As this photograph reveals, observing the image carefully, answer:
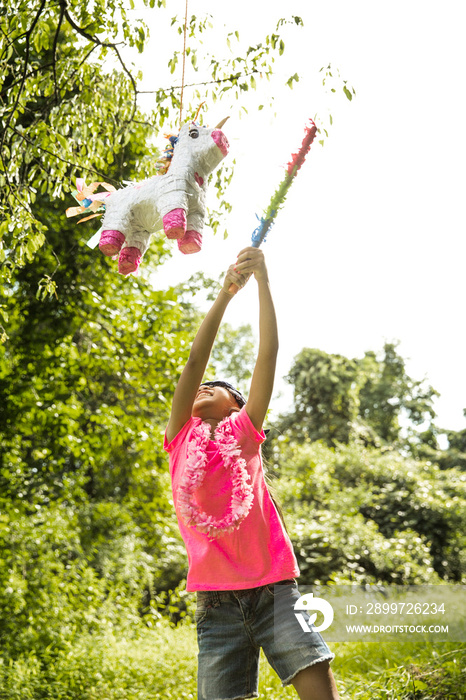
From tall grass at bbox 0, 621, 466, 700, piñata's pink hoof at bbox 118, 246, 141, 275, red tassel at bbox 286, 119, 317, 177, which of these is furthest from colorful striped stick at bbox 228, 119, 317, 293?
tall grass at bbox 0, 621, 466, 700

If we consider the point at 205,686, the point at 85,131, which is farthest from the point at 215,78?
the point at 205,686

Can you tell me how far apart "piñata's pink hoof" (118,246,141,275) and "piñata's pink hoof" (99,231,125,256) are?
4 cm

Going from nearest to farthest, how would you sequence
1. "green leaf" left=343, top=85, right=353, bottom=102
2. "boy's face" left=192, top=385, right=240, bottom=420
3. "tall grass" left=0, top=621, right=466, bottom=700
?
"boy's face" left=192, top=385, right=240, bottom=420 → "green leaf" left=343, top=85, right=353, bottom=102 → "tall grass" left=0, top=621, right=466, bottom=700

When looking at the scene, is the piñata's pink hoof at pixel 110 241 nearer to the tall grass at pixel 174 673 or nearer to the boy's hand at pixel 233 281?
the boy's hand at pixel 233 281

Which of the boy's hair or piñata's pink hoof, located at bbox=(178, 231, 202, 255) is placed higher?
piñata's pink hoof, located at bbox=(178, 231, 202, 255)

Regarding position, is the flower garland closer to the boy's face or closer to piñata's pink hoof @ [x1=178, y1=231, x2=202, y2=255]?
the boy's face

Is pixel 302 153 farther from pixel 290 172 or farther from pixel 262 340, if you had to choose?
pixel 262 340

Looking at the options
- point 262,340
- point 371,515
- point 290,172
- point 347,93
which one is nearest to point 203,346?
point 262,340

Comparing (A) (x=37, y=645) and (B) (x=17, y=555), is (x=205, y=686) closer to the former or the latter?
(A) (x=37, y=645)

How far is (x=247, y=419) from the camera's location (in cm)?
152

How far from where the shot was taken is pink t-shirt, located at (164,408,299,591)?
4.64 ft

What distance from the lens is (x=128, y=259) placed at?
5.23ft

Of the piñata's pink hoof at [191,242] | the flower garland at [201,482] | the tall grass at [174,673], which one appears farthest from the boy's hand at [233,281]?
the tall grass at [174,673]

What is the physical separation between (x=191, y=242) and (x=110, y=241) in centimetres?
24
